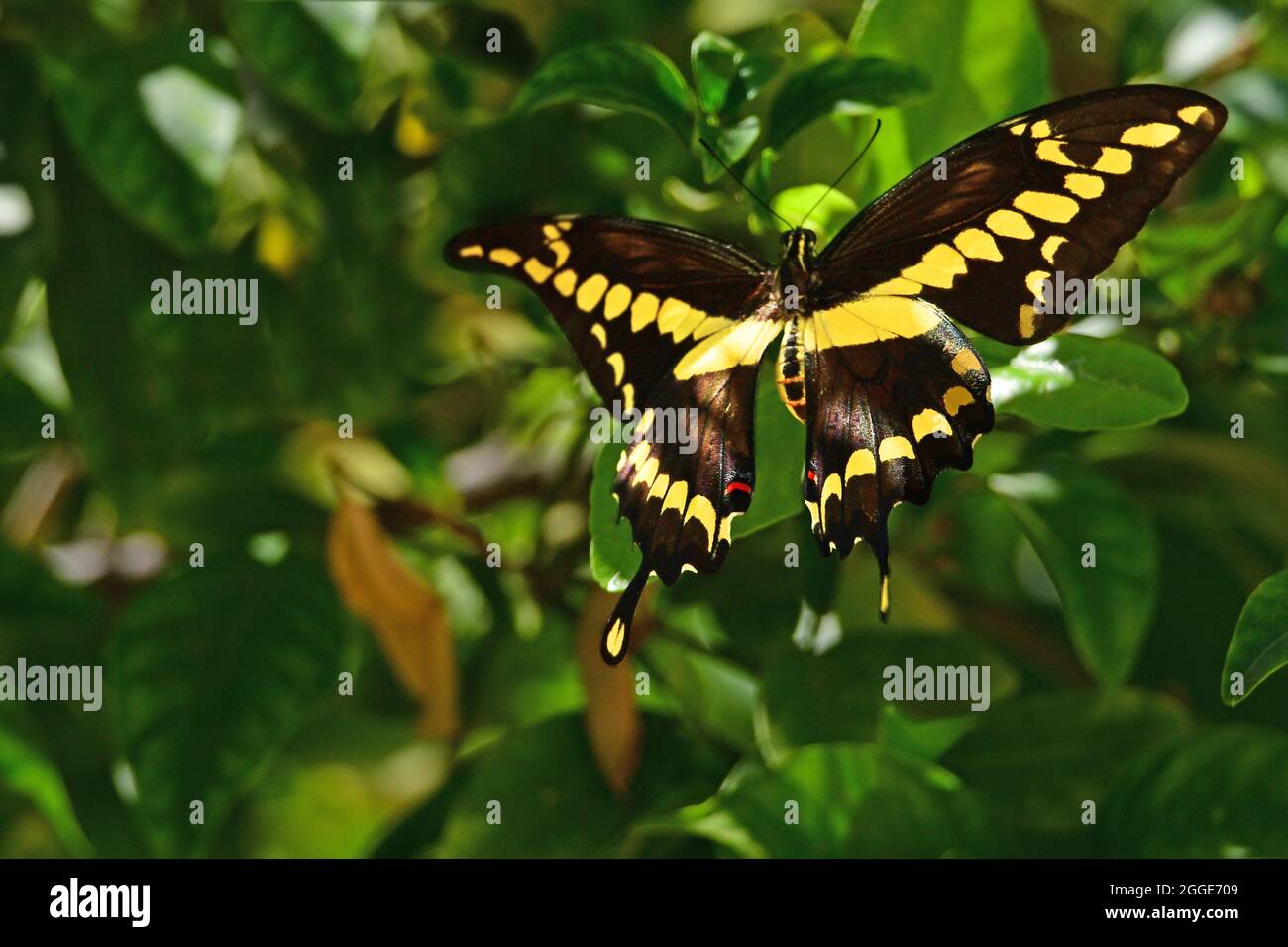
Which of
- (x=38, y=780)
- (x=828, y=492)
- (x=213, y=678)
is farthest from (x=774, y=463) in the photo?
(x=38, y=780)

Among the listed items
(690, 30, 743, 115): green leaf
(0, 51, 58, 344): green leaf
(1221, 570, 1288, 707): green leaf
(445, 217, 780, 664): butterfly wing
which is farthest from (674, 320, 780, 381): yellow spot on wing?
(0, 51, 58, 344): green leaf

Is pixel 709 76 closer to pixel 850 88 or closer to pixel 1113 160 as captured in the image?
pixel 850 88

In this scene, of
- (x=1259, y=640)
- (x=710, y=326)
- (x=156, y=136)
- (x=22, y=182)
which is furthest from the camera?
(x=22, y=182)

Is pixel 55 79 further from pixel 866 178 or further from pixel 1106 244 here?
pixel 1106 244

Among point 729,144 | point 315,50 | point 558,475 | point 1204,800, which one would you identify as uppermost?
point 315,50

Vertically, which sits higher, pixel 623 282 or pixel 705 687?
pixel 623 282

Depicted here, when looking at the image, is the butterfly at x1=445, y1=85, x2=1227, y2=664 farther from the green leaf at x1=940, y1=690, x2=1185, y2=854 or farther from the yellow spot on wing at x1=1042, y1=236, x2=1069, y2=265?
the green leaf at x1=940, y1=690, x2=1185, y2=854

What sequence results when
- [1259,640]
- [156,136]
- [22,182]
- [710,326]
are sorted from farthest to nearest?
[22,182], [156,136], [710,326], [1259,640]
